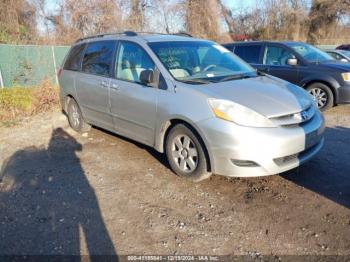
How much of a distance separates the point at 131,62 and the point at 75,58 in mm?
1900

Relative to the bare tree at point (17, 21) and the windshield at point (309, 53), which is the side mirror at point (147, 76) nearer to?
the windshield at point (309, 53)

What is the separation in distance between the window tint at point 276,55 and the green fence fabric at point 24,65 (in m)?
6.38

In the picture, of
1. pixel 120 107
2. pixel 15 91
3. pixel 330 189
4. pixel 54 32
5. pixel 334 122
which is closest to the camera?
pixel 330 189

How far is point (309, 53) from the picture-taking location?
8617 millimetres

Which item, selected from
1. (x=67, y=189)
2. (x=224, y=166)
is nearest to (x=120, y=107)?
(x=67, y=189)

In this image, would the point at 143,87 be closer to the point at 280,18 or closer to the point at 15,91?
the point at 15,91

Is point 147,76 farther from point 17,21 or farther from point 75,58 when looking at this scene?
point 17,21

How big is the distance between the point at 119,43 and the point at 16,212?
9.42 feet

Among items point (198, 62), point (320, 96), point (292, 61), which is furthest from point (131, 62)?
point (320, 96)

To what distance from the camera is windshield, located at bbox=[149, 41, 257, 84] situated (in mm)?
4609

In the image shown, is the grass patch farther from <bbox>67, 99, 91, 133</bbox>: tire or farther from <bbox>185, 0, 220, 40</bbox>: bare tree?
<bbox>185, 0, 220, 40</bbox>: bare tree

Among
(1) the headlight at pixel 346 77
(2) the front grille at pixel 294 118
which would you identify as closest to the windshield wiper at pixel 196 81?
(2) the front grille at pixel 294 118

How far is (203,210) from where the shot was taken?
→ 372 cm

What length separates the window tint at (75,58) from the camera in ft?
21.0
